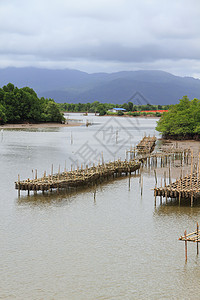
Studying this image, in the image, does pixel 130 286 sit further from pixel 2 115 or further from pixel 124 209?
pixel 2 115

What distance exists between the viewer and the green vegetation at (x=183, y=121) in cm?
9569

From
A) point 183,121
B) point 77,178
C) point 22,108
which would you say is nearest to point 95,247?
point 77,178

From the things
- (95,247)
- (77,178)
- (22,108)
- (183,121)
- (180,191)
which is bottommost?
(95,247)

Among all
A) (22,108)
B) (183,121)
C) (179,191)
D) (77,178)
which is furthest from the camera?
(22,108)

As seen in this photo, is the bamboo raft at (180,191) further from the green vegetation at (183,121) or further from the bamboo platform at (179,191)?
the green vegetation at (183,121)

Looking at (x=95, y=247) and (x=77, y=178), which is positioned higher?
(x=77, y=178)

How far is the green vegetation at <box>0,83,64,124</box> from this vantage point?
14462 centimetres

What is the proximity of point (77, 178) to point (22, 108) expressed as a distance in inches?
4315

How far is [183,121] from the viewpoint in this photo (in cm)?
9500

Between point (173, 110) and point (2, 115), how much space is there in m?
64.3

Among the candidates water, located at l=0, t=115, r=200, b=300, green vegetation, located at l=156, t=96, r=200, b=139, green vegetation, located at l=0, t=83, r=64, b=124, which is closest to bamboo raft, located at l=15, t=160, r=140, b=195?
water, located at l=0, t=115, r=200, b=300

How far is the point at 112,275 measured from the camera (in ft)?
75.7

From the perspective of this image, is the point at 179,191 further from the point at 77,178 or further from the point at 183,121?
the point at 183,121

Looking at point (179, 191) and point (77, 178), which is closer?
point (179, 191)
